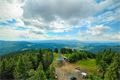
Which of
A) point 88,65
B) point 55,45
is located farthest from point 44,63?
point 88,65

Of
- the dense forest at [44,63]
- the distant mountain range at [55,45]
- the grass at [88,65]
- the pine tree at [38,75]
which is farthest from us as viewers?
the distant mountain range at [55,45]

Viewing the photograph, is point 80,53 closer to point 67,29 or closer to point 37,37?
point 67,29

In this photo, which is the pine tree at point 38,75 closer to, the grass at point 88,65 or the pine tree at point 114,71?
the grass at point 88,65

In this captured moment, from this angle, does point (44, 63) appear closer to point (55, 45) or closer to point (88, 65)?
point (55, 45)

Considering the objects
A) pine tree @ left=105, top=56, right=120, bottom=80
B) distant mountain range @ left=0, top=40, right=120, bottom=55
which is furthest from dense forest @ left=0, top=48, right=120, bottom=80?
distant mountain range @ left=0, top=40, right=120, bottom=55

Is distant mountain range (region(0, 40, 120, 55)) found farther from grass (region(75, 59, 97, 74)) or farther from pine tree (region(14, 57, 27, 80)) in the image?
pine tree (region(14, 57, 27, 80))

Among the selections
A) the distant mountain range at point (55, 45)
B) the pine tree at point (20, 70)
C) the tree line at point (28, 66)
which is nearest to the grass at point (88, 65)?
the distant mountain range at point (55, 45)
